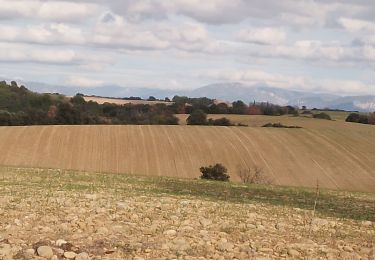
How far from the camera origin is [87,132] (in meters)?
73.1

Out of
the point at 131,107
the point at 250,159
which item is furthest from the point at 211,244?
the point at 131,107

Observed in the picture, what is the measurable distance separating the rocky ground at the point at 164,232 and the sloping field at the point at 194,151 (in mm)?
41831

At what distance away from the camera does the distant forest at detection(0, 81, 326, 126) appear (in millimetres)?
91312

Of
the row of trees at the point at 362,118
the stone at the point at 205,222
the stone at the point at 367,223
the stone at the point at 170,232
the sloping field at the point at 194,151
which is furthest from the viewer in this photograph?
the row of trees at the point at 362,118

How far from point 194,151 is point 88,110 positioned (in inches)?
1666

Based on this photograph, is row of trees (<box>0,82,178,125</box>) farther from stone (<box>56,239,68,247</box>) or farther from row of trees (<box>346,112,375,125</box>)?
stone (<box>56,239,68,247</box>)

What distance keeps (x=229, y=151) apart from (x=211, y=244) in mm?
58101

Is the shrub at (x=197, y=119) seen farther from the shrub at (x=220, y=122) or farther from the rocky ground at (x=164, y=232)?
the rocky ground at (x=164, y=232)

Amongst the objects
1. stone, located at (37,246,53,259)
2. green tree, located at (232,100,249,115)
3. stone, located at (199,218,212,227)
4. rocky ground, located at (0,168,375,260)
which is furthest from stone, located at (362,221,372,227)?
green tree, located at (232,100,249,115)

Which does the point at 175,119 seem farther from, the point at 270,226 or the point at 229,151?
the point at 270,226

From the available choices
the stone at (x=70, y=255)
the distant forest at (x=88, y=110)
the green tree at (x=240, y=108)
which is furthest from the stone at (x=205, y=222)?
the green tree at (x=240, y=108)

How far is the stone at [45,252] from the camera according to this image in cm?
817

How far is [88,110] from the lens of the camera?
→ 103 m

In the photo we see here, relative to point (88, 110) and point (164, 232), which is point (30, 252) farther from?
point (88, 110)
